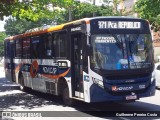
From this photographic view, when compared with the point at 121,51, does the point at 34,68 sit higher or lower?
lower

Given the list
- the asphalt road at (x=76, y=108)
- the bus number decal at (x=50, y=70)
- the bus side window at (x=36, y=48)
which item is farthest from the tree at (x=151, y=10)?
the bus number decal at (x=50, y=70)

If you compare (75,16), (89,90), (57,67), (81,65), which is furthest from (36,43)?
(75,16)

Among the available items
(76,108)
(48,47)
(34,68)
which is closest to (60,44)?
(48,47)

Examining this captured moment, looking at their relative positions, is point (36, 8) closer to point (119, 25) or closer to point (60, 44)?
point (60, 44)

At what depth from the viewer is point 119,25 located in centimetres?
1066

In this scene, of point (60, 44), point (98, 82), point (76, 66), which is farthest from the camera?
point (60, 44)

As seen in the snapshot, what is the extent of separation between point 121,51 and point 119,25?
89 cm

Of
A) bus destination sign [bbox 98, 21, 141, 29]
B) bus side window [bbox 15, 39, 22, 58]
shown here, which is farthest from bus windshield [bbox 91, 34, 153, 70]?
bus side window [bbox 15, 39, 22, 58]

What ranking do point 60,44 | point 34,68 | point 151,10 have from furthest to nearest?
point 151,10 < point 34,68 < point 60,44

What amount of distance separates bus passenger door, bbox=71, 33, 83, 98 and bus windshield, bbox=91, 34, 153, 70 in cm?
103

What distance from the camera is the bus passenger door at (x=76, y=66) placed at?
1114 centimetres

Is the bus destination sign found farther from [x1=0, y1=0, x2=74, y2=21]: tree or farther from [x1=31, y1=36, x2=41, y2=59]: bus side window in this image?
[x1=0, y1=0, x2=74, y2=21]: tree

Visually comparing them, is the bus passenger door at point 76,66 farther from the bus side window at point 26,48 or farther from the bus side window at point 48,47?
the bus side window at point 26,48

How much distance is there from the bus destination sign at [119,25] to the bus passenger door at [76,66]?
1.01m
